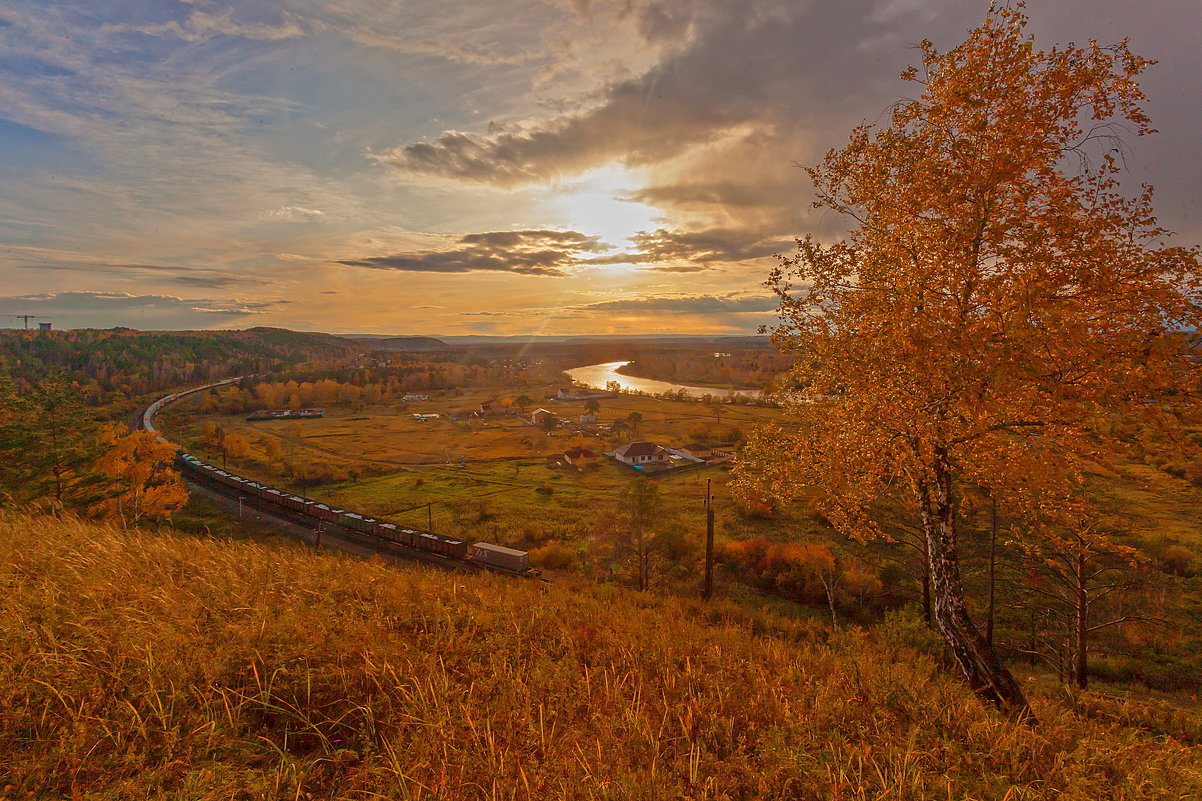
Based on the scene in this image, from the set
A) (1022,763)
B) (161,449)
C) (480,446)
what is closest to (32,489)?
(161,449)

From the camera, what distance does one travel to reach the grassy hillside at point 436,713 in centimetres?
283

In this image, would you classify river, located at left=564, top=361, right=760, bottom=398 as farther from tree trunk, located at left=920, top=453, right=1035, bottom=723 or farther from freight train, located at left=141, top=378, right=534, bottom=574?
tree trunk, located at left=920, top=453, right=1035, bottom=723

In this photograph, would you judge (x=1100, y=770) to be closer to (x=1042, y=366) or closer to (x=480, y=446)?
(x=1042, y=366)

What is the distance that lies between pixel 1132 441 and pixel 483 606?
7.61m

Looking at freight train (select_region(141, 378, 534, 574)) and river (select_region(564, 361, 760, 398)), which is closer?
freight train (select_region(141, 378, 534, 574))

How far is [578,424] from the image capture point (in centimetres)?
8106

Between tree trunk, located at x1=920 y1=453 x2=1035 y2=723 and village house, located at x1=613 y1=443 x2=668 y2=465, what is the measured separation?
4951 centimetres

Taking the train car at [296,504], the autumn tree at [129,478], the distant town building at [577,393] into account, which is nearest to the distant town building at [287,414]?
the distant town building at [577,393]

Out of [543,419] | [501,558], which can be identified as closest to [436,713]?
[501,558]

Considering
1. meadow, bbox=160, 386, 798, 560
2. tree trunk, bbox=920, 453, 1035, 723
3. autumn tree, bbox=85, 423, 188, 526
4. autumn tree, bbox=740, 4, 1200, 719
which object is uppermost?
autumn tree, bbox=740, 4, 1200, 719

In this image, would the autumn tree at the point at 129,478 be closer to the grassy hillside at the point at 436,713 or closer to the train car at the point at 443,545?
the train car at the point at 443,545

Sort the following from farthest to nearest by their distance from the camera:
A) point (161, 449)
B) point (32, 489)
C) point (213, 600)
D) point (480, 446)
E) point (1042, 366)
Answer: point (480, 446), point (161, 449), point (32, 489), point (1042, 366), point (213, 600)

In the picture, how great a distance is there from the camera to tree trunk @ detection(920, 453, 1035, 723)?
5879 mm

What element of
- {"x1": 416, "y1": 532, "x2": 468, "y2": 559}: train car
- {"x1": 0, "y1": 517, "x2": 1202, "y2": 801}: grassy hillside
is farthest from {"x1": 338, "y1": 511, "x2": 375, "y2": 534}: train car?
{"x1": 0, "y1": 517, "x2": 1202, "y2": 801}: grassy hillside
